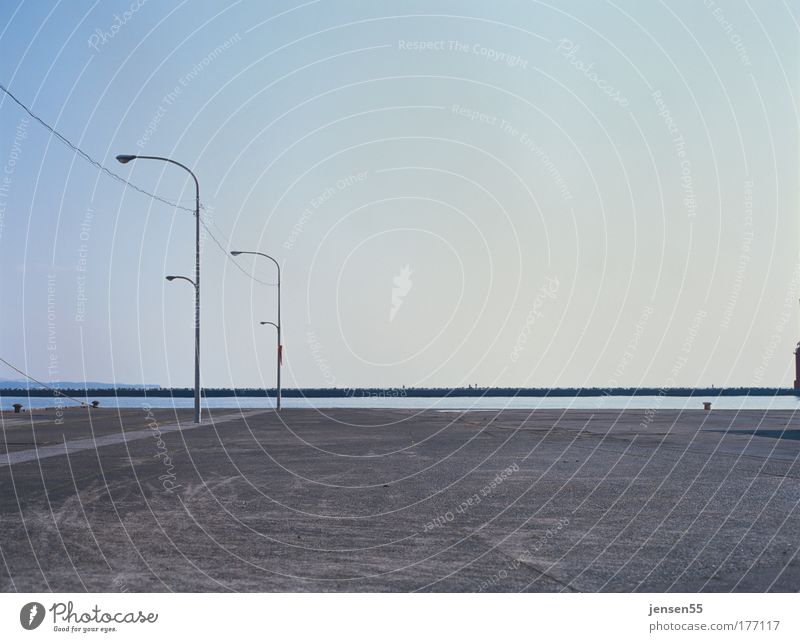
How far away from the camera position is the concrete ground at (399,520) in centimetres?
777

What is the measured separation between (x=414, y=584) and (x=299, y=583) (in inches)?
37.3

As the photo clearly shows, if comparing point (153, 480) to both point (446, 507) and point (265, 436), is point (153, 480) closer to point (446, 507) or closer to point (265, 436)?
point (446, 507)

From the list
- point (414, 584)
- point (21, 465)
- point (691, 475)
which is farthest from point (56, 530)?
point (691, 475)

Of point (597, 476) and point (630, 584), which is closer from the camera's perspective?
point (630, 584)

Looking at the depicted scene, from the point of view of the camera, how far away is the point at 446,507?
486 inches

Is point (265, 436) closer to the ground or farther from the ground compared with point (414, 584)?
farther from the ground

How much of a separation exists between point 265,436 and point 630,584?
23.7 meters

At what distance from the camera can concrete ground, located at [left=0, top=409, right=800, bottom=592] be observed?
25.5 ft

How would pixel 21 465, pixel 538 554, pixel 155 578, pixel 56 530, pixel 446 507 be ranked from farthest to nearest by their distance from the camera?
1. pixel 21 465
2. pixel 446 507
3. pixel 56 530
4. pixel 538 554
5. pixel 155 578

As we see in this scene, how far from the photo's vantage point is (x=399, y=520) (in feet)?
36.5
